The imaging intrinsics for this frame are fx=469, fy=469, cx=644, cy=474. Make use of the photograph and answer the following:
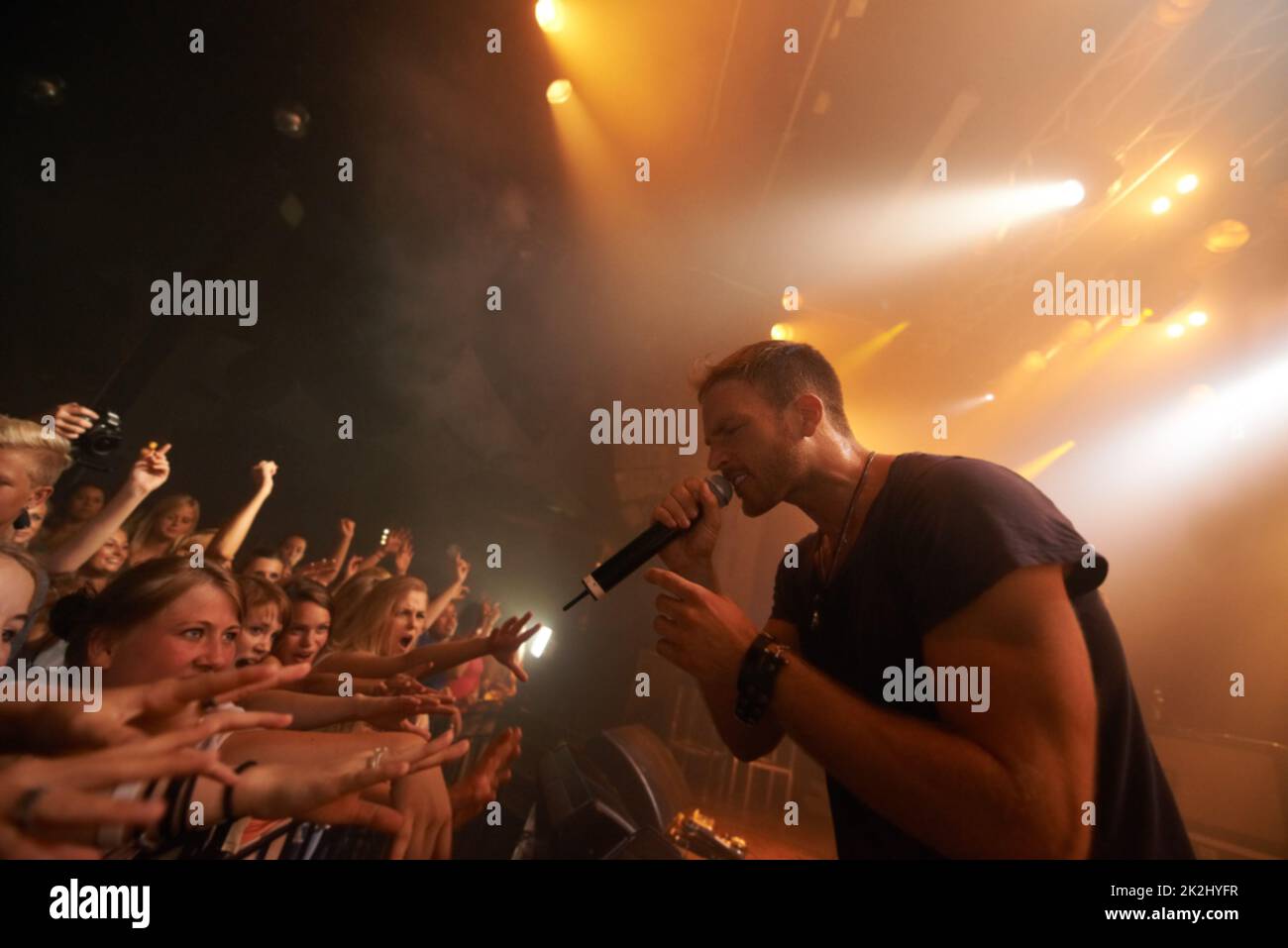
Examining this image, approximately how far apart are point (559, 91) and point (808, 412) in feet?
14.7

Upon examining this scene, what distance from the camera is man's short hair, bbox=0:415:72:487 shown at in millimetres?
2967

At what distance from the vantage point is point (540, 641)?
23.4 ft

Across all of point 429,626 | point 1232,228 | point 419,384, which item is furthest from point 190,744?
point 1232,228

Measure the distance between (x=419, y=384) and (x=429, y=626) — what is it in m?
2.86

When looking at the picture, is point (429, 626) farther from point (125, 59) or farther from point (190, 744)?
point (125, 59)

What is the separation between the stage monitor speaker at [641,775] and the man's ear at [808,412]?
3001 millimetres

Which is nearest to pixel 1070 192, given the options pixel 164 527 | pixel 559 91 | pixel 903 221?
pixel 903 221

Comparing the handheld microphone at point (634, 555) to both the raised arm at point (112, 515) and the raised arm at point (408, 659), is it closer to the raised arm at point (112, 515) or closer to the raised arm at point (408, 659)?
the raised arm at point (408, 659)

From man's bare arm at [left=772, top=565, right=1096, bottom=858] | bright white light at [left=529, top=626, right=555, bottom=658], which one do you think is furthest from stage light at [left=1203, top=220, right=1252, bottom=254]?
bright white light at [left=529, top=626, right=555, bottom=658]

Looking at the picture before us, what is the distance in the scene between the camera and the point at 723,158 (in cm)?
464

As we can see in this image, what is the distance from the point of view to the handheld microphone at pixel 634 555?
1511mm

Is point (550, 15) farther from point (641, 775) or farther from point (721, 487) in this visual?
point (641, 775)

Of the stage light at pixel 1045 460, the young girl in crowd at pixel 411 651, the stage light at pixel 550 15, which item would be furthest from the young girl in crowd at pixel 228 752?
the stage light at pixel 1045 460

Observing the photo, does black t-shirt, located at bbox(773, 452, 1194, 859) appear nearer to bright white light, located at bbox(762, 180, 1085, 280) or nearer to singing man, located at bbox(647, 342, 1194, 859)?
singing man, located at bbox(647, 342, 1194, 859)
